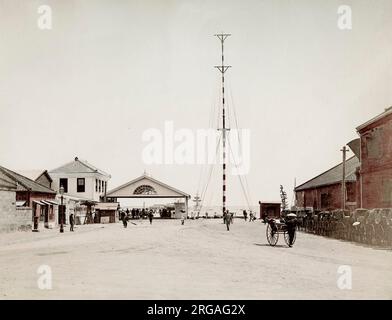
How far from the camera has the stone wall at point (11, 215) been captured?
2736 cm

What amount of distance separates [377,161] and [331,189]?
1448 cm

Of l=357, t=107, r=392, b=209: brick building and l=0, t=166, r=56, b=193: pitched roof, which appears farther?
l=0, t=166, r=56, b=193: pitched roof

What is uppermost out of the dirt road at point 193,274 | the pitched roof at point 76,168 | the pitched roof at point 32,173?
the pitched roof at point 76,168

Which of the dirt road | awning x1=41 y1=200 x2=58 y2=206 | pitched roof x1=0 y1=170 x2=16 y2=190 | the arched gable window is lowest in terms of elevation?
the dirt road

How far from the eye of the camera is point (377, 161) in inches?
1047

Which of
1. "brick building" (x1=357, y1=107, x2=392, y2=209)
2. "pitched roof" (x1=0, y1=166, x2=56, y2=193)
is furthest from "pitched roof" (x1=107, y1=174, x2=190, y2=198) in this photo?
"brick building" (x1=357, y1=107, x2=392, y2=209)

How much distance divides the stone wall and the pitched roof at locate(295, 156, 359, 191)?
22.8m

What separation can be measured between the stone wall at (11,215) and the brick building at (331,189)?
2278cm

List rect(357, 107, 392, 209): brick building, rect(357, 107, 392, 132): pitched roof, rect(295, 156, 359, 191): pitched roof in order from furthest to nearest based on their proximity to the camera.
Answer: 1. rect(295, 156, 359, 191): pitched roof
2. rect(357, 107, 392, 209): brick building
3. rect(357, 107, 392, 132): pitched roof

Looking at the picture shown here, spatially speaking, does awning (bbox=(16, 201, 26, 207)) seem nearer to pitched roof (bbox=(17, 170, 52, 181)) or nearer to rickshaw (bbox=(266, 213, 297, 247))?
pitched roof (bbox=(17, 170, 52, 181))

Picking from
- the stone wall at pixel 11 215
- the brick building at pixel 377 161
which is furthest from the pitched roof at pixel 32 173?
the brick building at pixel 377 161

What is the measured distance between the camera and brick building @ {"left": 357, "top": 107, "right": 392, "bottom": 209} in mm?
24923

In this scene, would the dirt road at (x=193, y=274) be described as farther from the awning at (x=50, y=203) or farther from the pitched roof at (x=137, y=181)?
the pitched roof at (x=137, y=181)

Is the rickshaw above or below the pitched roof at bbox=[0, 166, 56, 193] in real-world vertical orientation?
below
